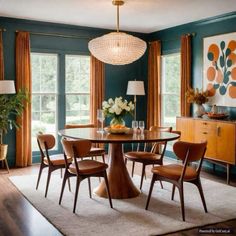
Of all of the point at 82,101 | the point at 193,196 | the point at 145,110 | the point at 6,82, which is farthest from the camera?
the point at 145,110

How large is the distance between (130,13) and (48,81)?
211 cm

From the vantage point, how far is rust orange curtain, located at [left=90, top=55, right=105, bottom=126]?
716 cm

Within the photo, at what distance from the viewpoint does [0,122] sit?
5836 mm

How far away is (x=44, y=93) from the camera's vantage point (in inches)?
268

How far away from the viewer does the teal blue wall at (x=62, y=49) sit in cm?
632

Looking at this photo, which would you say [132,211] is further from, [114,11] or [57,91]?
[57,91]

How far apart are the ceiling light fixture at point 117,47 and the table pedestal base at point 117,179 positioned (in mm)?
1291

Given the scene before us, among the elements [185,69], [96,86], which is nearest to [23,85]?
[96,86]

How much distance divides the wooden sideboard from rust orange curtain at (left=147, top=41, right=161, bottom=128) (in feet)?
4.61

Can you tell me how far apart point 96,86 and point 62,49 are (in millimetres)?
996

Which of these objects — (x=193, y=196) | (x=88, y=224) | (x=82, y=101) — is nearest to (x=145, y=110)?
(x=82, y=101)

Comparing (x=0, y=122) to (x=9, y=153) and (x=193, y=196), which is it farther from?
(x=193, y=196)

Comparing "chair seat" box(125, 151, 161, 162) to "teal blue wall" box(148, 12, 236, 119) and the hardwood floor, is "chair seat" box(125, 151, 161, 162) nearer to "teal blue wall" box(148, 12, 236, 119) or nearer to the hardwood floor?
the hardwood floor

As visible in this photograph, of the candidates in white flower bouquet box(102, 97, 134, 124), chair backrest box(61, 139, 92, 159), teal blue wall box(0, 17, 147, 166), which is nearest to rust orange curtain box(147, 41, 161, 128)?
teal blue wall box(0, 17, 147, 166)
